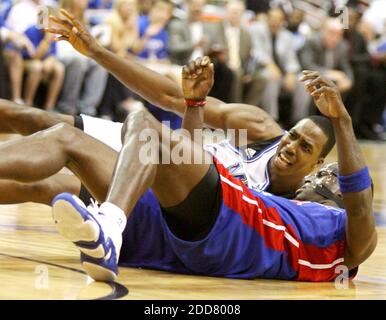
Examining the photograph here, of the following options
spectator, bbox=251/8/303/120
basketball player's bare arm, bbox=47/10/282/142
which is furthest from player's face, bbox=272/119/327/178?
spectator, bbox=251/8/303/120

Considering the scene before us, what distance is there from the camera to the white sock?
134 inches

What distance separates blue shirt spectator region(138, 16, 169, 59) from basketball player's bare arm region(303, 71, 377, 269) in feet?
28.9

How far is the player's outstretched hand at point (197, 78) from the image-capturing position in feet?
13.6

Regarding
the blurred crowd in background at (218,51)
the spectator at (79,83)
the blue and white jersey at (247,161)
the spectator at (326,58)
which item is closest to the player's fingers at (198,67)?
the blue and white jersey at (247,161)

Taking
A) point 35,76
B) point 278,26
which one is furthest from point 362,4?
point 35,76

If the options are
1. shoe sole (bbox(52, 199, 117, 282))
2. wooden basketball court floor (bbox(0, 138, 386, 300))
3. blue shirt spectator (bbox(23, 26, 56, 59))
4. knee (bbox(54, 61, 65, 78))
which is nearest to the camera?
shoe sole (bbox(52, 199, 117, 282))

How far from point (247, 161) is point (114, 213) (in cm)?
136

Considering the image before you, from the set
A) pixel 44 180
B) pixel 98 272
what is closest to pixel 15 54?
pixel 44 180

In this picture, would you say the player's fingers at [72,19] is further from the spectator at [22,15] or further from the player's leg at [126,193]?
the spectator at [22,15]

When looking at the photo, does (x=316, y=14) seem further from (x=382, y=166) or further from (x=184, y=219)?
(x=184, y=219)

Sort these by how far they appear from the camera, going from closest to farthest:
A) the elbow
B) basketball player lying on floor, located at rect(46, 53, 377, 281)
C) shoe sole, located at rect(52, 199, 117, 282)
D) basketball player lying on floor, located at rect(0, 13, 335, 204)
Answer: shoe sole, located at rect(52, 199, 117, 282) < basketball player lying on floor, located at rect(46, 53, 377, 281) < the elbow < basketball player lying on floor, located at rect(0, 13, 335, 204)

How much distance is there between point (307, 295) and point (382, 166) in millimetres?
7018

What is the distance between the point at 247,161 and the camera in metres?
4.65

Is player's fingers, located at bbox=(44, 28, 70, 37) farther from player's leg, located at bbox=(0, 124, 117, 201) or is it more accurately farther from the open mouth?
the open mouth
